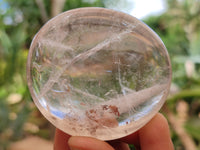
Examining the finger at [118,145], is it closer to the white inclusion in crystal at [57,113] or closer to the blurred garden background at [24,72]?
the white inclusion in crystal at [57,113]

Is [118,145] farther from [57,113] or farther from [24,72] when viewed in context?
[24,72]

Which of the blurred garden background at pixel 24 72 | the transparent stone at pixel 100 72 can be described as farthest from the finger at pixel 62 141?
the blurred garden background at pixel 24 72

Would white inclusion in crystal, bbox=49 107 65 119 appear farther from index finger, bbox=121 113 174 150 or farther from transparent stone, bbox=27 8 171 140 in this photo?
index finger, bbox=121 113 174 150

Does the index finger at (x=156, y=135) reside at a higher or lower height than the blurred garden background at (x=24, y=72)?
higher

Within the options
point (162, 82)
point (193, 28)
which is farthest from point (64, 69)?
point (193, 28)

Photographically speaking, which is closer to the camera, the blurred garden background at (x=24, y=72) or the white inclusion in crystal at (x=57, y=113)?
the white inclusion in crystal at (x=57, y=113)

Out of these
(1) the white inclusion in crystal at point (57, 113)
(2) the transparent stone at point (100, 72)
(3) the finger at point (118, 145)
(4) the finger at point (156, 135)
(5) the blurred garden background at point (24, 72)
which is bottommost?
(5) the blurred garden background at point (24, 72)
